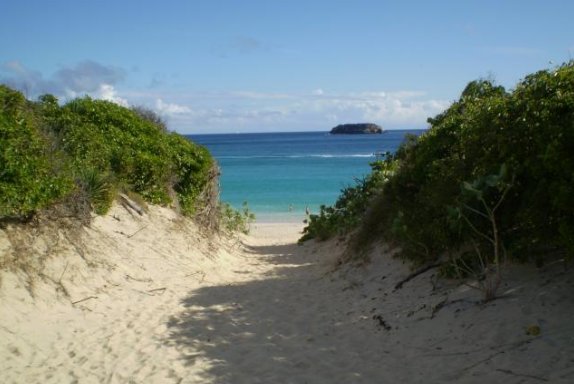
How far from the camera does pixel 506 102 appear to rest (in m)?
6.67

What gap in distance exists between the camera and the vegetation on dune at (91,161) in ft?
24.9

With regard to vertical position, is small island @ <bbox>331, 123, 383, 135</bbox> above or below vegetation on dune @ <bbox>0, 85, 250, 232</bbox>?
above

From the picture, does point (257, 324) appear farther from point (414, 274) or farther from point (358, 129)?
point (358, 129)

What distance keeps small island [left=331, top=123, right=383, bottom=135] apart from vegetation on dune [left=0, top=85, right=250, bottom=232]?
164 meters

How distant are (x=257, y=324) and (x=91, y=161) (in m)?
5.63

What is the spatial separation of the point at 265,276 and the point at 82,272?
4190 millimetres

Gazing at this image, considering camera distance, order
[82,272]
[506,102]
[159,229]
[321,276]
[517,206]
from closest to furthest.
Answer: [517,206] → [506,102] → [82,272] → [321,276] → [159,229]

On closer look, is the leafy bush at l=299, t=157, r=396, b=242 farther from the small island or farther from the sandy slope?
the small island

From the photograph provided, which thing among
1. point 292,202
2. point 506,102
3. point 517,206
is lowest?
point 292,202

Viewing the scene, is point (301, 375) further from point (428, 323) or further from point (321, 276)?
point (321, 276)

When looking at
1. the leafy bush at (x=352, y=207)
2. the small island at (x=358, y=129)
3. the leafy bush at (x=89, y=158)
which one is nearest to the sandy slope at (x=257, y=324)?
the leafy bush at (x=89, y=158)

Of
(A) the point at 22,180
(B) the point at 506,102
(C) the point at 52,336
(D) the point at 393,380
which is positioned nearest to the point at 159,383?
(C) the point at 52,336

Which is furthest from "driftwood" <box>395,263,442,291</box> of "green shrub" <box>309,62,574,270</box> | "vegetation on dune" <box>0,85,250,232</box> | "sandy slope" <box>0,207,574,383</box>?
"vegetation on dune" <box>0,85,250,232</box>

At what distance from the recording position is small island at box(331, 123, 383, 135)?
178m
